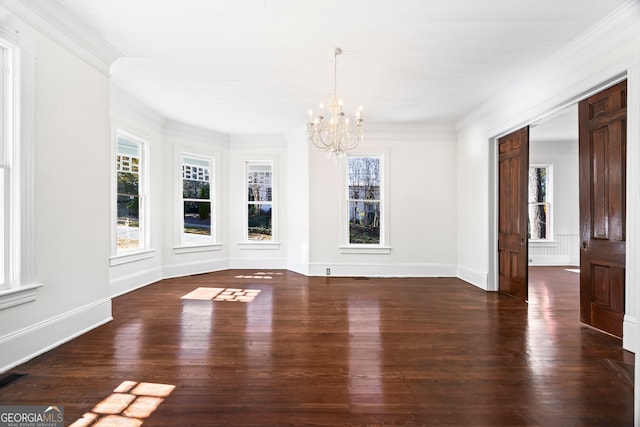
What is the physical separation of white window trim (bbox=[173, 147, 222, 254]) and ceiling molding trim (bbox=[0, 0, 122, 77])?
9.35 feet

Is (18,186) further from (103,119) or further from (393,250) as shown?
(393,250)

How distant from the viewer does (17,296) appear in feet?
8.00

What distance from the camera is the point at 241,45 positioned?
3.26 meters

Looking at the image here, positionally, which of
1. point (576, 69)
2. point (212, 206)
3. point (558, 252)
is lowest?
point (558, 252)

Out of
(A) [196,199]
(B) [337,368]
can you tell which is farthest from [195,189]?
(B) [337,368]

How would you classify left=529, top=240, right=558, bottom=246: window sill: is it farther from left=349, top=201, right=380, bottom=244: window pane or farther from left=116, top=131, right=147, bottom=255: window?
left=116, top=131, right=147, bottom=255: window

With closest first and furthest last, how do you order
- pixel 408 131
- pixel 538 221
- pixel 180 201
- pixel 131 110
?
pixel 131 110
pixel 408 131
pixel 180 201
pixel 538 221

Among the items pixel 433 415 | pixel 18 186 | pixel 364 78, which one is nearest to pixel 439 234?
pixel 364 78

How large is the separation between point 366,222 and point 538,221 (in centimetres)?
452

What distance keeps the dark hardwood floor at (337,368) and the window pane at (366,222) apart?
2.16 meters

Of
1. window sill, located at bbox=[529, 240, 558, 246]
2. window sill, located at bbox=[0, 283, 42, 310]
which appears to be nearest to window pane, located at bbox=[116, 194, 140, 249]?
window sill, located at bbox=[0, 283, 42, 310]

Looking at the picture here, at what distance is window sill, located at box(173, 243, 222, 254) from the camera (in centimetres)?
617

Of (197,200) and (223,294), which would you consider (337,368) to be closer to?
(223,294)

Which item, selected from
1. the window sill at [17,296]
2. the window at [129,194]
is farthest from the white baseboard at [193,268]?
the window sill at [17,296]
